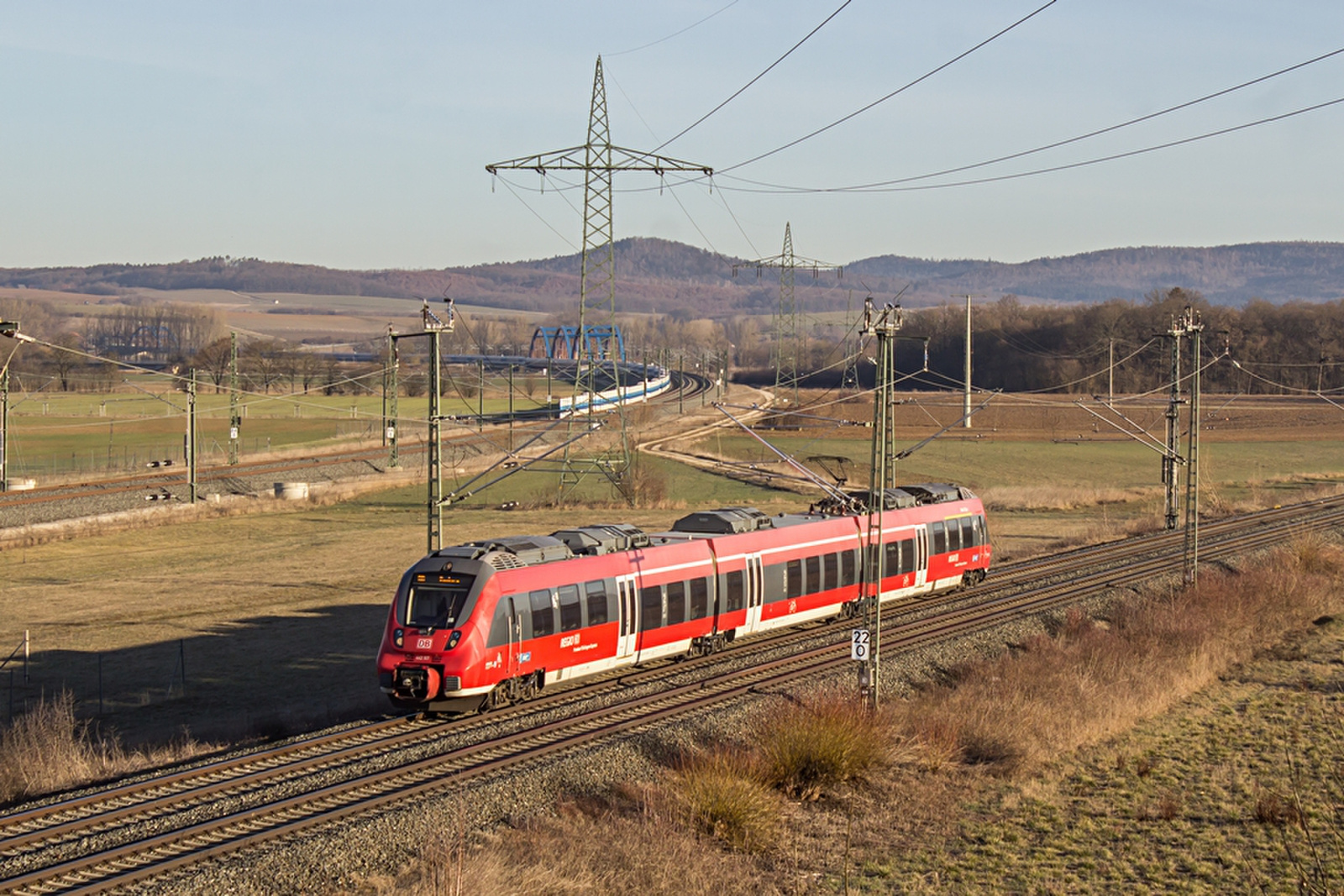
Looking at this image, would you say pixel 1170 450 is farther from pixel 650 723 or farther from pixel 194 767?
pixel 194 767

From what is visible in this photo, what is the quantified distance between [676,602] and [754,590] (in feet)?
10.7

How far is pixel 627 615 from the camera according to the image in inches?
1059

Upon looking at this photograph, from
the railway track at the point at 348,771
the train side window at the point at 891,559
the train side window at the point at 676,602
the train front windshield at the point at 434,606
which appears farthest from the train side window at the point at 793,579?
the train front windshield at the point at 434,606

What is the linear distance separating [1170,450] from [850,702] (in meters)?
35.8

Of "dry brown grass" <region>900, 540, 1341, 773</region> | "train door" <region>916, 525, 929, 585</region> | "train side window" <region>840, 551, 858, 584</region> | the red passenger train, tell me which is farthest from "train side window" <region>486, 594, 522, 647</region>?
"train door" <region>916, 525, 929, 585</region>

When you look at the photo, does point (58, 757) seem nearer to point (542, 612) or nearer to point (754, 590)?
point (542, 612)

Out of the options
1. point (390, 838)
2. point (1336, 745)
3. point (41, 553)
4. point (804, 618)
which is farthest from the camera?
point (41, 553)

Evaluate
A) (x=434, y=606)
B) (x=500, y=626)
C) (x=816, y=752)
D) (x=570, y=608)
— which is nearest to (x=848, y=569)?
(x=570, y=608)

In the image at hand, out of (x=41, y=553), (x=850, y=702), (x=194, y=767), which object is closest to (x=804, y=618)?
(x=850, y=702)

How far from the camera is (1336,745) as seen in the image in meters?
26.5

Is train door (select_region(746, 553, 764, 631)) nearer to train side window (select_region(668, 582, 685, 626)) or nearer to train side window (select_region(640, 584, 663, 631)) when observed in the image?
train side window (select_region(668, 582, 685, 626))

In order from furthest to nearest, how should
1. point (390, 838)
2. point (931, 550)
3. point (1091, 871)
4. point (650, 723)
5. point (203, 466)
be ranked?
point (203, 466)
point (931, 550)
point (650, 723)
point (1091, 871)
point (390, 838)

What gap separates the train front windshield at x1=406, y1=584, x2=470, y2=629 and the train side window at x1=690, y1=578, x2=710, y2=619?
277 inches

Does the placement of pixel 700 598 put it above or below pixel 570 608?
below
